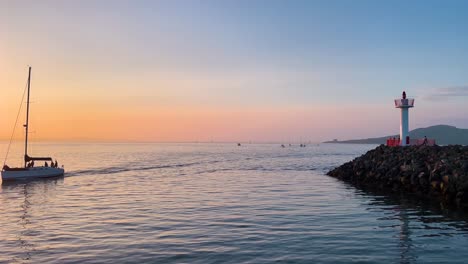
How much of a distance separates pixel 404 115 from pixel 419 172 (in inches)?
652

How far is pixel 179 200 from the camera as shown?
985 inches

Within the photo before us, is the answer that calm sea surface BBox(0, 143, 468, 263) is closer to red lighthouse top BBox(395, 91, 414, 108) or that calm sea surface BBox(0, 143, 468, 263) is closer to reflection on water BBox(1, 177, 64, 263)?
reflection on water BBox(1, 177, 64, 263)

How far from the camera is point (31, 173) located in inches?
1674

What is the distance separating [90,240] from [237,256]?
17.7 feet

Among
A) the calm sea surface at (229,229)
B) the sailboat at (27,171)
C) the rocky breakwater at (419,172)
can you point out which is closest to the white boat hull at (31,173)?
the sailboat at (27,171)

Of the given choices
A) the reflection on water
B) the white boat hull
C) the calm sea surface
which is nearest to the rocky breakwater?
the calm sea surface

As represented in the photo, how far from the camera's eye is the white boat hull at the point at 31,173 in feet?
131

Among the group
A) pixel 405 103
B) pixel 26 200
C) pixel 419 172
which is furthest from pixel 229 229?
pixel 405 103

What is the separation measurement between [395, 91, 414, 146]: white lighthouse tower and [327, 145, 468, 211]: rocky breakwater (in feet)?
8.21

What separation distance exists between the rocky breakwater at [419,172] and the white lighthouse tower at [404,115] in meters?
2.50

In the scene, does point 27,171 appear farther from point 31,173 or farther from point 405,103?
point 405,103

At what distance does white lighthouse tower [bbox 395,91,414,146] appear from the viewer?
138ft

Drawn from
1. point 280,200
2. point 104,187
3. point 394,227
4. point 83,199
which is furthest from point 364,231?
point 104,187

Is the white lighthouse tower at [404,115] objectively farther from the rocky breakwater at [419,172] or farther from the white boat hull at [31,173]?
the white boat hull at [31,173]
